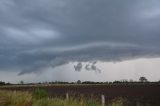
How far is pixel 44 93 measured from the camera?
117 ft

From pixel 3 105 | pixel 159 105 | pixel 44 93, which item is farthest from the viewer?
pixel 44 93

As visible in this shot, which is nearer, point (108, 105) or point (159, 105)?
point (108, 105)

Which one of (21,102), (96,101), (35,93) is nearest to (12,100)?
(21,102)

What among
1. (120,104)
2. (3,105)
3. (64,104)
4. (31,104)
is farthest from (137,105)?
(3,105)

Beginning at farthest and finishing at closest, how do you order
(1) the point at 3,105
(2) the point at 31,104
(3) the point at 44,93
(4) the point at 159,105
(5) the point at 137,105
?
(3) the point at 44,93, (4) the point at 159,105, (5) the point at 137,105, (2) the point at 31,104, (1) the point at 3,105

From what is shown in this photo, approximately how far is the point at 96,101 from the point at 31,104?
4.08m

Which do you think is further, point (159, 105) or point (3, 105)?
point (159, 105)

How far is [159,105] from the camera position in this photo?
31703mm

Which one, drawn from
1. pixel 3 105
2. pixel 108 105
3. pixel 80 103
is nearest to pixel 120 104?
pixel 108 105

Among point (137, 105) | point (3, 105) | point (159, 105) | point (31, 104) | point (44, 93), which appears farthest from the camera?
point (44, 93)

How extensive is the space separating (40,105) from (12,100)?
2.06 metres

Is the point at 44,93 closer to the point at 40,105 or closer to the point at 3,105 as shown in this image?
the point at 40,105

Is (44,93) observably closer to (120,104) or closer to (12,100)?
(12,100)

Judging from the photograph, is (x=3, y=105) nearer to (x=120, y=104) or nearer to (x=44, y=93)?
(x=120, y=104)
